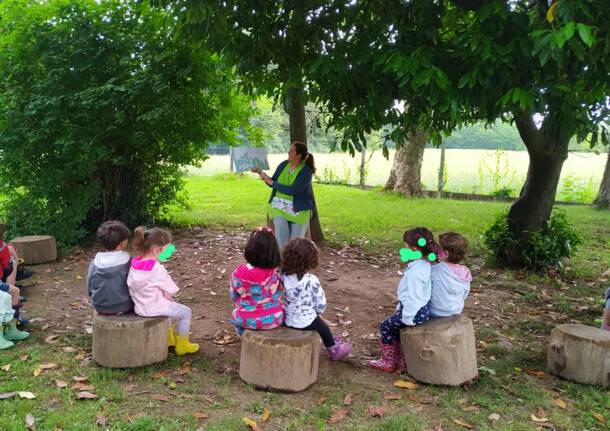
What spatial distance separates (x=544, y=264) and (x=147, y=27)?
702cm

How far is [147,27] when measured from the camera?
830 cm

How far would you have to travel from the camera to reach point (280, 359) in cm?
390

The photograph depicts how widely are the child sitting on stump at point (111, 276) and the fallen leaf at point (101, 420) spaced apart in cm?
101

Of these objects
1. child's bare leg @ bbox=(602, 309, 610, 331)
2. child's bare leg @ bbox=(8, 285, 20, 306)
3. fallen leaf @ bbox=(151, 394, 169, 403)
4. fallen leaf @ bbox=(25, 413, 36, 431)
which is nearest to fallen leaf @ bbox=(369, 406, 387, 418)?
fallen leaf @ bbox=(151, 394, 169, 403)

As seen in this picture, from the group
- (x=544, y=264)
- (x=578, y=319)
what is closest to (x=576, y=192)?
(x=544, y=264)

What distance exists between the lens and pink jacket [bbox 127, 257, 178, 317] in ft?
14.1

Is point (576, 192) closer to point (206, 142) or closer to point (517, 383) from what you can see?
point (206, 142)

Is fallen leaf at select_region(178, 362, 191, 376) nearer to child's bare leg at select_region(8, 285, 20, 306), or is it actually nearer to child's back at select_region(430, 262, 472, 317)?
child's bare leg at select_region(8, 285, 20, 306)

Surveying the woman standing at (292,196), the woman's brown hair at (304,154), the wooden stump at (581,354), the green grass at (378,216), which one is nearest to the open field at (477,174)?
the green grass at (378,216)

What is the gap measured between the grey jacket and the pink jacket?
0.07 m

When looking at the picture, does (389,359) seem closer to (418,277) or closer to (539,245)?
(418,277)

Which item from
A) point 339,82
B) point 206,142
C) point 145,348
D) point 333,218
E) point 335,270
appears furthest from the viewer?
point 333,218

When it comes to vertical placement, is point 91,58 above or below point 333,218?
above

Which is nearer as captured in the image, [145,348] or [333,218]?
[145,348]
